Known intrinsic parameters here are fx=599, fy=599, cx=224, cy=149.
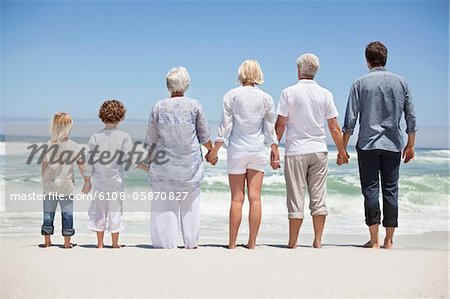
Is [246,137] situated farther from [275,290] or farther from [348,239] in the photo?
[348,239]

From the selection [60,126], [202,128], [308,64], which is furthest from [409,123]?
[60,126]

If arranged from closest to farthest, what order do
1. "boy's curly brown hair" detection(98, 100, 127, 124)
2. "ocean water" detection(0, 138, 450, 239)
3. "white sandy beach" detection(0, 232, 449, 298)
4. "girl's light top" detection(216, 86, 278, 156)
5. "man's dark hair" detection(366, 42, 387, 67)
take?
"white sandy beach" detection(0, 232, 449, 298), "girl's light top" detection(216, 86, 278, 156), "boy's curly brown hair" detection(98, 100, 127, 124), "man's dark hair" detection(366, 42, 387, 67), "ocean water" detection(0, 138, 450, 239)

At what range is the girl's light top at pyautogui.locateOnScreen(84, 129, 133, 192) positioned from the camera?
538cm

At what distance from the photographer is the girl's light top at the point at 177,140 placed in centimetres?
535

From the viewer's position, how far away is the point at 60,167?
17.9 feet

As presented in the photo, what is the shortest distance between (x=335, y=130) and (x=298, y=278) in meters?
1.63

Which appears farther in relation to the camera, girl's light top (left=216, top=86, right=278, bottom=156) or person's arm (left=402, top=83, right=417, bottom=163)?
person's arm (left=402, top=83, right=417, bottom=163)

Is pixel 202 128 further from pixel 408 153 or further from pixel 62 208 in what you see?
pixel 408 153

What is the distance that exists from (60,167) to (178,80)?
1342mm

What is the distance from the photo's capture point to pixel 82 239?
273 inches

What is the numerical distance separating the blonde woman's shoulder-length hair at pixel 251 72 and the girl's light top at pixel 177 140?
1.59 feet

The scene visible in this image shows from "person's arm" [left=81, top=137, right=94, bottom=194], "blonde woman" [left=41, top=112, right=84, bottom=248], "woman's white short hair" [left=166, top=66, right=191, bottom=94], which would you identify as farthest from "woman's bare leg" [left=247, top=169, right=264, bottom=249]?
"blonde woman" [left=41, top=112, right=84, bottom=248]

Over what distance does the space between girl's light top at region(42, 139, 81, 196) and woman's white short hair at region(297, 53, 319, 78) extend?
84.6 inches

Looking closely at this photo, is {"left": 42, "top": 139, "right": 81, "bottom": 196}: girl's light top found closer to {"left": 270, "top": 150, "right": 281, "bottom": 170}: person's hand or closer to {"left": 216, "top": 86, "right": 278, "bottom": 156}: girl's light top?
{"left": 216, "top": 86, "right": 278, "bottom": 156}: girl's light top
